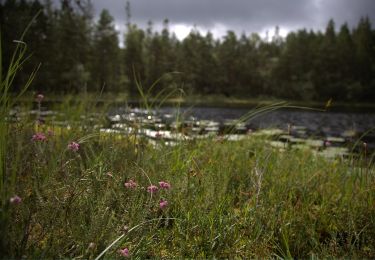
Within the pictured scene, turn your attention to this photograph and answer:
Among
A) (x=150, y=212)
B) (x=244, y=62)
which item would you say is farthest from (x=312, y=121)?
(x=244, y=62)

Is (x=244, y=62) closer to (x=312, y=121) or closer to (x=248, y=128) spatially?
(x=312, y=121)

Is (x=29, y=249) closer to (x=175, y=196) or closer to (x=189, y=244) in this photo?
(x=189, y=244)

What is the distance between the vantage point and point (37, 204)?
1.64 meters

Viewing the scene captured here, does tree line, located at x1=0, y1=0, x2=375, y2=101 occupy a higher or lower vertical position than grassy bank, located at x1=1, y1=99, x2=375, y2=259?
higher

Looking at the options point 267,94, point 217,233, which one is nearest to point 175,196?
point 217,233

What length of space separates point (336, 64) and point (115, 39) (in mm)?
39057

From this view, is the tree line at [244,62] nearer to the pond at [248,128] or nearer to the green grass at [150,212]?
the pond at [248,128]

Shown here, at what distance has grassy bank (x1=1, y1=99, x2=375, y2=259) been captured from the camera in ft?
5.28

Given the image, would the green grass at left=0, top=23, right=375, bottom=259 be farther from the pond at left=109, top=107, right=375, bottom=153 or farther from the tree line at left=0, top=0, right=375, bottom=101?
the tree line at left=0, top=0, right=375, bottom=101

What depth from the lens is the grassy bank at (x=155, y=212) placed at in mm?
1608

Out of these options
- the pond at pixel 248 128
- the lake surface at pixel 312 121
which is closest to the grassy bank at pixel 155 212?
the pond at pixel 248 128

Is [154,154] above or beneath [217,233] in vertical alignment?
above

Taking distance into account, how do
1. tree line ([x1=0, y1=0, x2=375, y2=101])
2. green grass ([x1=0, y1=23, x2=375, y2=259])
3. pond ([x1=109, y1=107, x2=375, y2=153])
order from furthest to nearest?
tree line ([x1=0, y1=0, x2=375, y2=101])
pond ([x1=109, y1=107, x2=375, y2=153])
green grass ([x1=0, y1=23, x2=375, y2=259])

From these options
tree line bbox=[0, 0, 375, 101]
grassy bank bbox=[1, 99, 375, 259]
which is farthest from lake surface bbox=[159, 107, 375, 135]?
tree line bbox=[0, 0, 375, 101]
